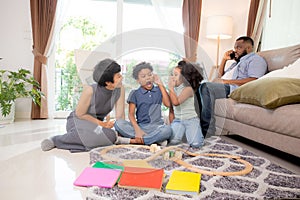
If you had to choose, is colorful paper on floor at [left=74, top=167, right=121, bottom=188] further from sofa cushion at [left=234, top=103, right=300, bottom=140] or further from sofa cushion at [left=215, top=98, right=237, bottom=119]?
sofa cushion at [left=215, top=98, right=237, bottom=119]

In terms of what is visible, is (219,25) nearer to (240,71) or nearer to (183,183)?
(240,71)

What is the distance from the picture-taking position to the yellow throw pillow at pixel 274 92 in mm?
1626

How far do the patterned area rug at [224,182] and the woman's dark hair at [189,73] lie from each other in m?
0.42

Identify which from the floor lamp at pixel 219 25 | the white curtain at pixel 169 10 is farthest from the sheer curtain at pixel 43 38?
the floor lamp at pixel 219 25

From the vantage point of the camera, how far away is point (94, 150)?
5.63ft

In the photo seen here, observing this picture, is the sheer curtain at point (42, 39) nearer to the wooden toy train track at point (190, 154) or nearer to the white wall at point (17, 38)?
the white wall at point (17, 38)

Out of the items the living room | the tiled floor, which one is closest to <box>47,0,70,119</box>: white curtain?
the living room

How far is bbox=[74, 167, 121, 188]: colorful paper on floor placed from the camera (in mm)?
1175

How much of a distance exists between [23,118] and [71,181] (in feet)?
8.06

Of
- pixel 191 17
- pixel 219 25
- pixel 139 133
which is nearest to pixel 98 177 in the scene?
pixel 139 133

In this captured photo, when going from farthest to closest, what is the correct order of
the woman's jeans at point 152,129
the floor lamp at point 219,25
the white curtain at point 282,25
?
the floor lamp at point 219,25, the white curtain at point 282,25, the woman's jeans at point 152,129

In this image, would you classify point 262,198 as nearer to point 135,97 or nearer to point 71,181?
point 135,97

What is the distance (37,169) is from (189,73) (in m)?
0.97

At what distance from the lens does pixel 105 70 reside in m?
1.11
